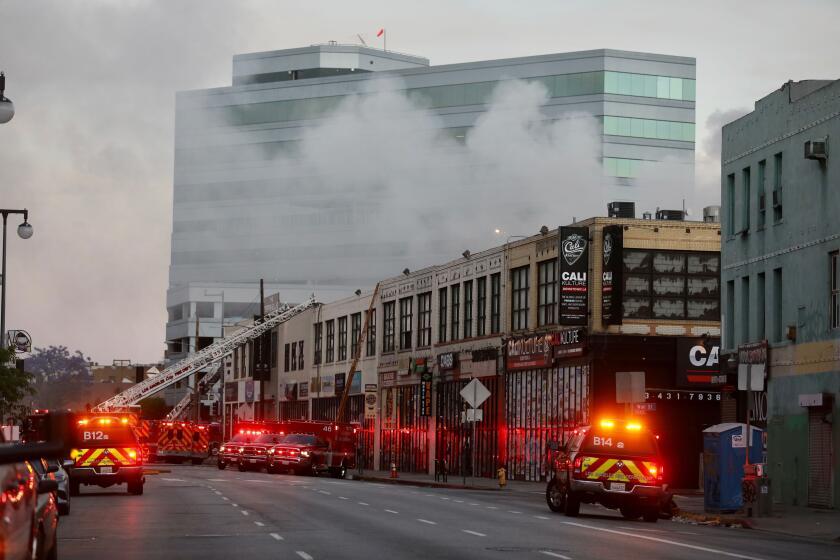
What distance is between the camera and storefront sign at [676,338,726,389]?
57812 millimetres

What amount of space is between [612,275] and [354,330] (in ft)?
118

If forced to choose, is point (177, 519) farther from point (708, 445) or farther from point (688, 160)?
point (688, 160)

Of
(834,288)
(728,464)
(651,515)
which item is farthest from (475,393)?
(651,515)

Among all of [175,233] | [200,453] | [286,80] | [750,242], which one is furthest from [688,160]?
[750,242]

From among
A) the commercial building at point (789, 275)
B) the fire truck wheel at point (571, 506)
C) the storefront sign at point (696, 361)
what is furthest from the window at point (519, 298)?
the fire truck wheel at point (571, 506)

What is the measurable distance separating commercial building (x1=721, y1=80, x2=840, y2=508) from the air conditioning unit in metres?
0.03

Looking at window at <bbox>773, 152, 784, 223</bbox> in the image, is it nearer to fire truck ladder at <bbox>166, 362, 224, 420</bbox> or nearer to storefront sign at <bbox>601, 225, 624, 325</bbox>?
storefront sign at <bbox>601, 225, 624, 325</bbox>

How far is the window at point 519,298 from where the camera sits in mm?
65312

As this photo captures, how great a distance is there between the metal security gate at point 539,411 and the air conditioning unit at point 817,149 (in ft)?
63.2

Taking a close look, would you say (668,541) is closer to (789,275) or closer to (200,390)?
(789,275)

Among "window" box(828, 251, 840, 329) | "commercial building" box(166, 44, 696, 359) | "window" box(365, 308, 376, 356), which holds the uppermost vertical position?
"commercial building" box(166, 44, 696, 359)

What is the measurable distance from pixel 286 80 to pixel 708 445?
12986 cm

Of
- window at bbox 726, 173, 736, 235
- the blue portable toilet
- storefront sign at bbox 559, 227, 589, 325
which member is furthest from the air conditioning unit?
storefront sign at bbox 559, 227, 589, 325

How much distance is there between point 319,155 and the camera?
6078 inches
